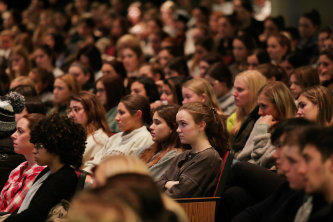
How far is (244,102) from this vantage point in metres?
5.27

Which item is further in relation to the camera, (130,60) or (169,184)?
(130,60)

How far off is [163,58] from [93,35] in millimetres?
3201

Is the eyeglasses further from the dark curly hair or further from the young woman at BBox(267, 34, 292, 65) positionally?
the young woman at BBox(267, 34, 292, 65)

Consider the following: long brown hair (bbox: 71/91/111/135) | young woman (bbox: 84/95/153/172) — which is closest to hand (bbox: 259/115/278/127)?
young woman (bbox: 84/95/153/172)

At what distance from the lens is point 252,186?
11.6 feet

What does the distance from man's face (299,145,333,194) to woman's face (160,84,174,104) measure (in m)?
3.29

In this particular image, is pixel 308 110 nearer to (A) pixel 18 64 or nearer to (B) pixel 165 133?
(B) pixel 165 133

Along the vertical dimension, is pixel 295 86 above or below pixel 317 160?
below

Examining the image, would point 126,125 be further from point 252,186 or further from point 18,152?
point 252,186

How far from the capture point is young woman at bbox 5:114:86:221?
3561 mm

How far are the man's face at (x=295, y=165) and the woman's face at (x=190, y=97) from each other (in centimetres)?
266

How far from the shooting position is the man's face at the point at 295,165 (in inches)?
106

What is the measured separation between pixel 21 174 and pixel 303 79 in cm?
252

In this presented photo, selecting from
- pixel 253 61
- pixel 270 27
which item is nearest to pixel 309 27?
pixel 270 27
